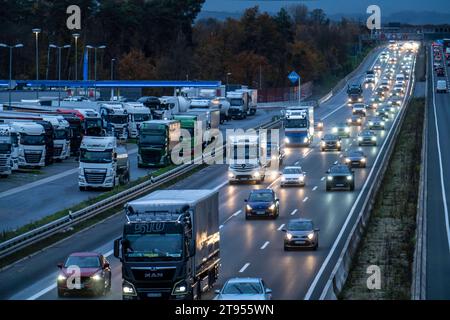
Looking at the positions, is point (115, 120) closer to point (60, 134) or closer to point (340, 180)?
point (60, 134)

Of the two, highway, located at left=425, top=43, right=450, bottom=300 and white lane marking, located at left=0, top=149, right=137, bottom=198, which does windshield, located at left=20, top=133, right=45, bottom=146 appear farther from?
highway, located at left=425, top=43, right=450, bottom=300

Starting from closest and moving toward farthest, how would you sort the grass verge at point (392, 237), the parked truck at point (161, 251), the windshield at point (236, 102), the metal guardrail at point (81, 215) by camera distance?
the parked truck at point (161, 251)
the grass verge at point (392, 237)
the metal guardrail at point (81, 215)
the windshield at point (236, 102)

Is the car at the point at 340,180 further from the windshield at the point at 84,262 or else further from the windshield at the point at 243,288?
the windshield at the point at 243,288

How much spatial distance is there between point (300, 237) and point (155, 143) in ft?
106

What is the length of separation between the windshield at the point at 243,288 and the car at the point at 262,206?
2275 cm

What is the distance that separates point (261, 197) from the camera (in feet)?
164

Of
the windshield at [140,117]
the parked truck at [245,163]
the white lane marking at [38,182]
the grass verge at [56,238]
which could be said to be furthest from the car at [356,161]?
the windshield at [140,117]

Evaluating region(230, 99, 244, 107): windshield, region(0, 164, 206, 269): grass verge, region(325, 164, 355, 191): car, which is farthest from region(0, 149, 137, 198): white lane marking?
region(230, 99, 244, 107): windshield

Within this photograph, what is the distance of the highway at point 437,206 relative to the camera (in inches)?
1368

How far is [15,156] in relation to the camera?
6806cm

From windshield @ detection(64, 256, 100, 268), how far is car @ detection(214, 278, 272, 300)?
667 cm

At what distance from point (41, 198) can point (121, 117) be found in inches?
1235

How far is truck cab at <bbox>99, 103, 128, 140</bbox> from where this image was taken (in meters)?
87.9
